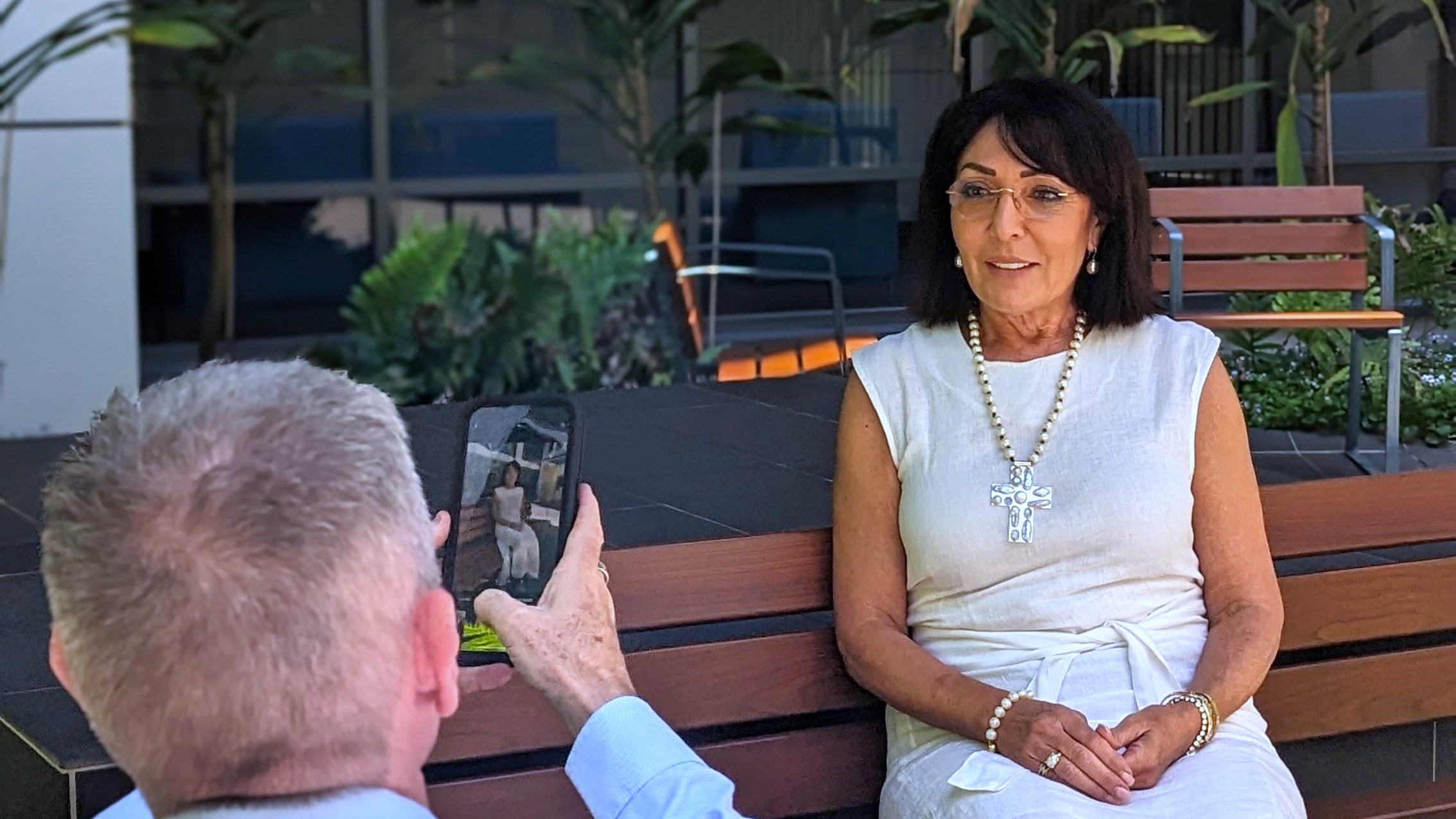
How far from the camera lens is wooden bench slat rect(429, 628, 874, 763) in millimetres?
2281

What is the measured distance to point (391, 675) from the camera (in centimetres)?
119

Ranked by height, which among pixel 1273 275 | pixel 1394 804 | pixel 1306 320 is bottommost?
pixel 1394 804

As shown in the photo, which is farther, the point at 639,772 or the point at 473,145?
the point at 473,145

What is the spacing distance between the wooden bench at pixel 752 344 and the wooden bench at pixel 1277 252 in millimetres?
1261

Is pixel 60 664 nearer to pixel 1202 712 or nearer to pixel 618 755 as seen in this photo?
pixel 618 755


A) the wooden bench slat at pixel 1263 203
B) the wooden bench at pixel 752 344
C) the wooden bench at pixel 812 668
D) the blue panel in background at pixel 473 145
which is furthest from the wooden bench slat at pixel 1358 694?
the blue panel in background at pixel 473 145

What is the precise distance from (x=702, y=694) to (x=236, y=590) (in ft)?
4.44

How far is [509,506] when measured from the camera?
188 cm

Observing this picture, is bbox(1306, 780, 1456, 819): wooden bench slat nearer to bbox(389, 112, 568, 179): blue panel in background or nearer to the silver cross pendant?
the silver cross pendant

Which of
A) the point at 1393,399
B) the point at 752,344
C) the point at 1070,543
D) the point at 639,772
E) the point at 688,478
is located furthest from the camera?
the point at 752,344

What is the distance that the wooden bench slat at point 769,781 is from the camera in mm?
2271

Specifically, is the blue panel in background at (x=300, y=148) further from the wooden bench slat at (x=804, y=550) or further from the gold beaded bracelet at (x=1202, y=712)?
the gold beaded bracelet at (x=1202, y=712)

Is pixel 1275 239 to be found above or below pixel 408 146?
below

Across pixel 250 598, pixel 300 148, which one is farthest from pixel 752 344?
pixel 250 598
